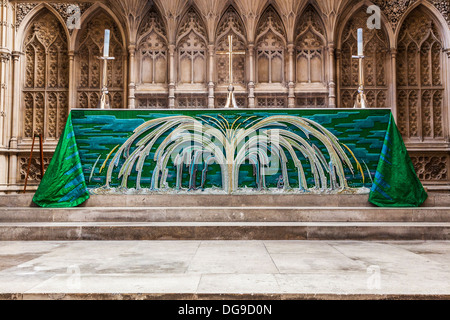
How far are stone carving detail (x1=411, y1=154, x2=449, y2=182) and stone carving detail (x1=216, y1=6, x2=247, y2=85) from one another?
143 inches

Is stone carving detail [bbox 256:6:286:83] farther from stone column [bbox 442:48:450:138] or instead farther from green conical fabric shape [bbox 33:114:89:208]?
green conical fabric shape [bbox 33:114:89:208]

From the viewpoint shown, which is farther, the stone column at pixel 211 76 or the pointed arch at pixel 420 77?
the pointed arch at pixel 420 77

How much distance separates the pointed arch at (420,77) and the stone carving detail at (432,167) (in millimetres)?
380

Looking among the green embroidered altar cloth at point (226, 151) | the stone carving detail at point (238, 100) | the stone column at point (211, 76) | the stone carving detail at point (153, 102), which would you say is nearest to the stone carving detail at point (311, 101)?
the stone carving detail at point (238, 100)

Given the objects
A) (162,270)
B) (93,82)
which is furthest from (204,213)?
(93,82)

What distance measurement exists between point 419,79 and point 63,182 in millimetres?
6607

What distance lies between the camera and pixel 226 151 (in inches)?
192

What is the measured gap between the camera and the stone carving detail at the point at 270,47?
7.85 meters

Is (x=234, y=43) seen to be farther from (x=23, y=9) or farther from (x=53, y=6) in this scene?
(x=23, y=9)

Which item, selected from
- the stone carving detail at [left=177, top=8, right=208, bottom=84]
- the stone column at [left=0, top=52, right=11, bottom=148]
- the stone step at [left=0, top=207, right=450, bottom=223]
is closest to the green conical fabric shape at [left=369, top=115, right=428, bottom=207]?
the stone step at [left=0, top=207, right=450, bottom=223]

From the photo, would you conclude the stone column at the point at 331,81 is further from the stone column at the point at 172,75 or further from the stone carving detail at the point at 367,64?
the stone column at the point at 172,75

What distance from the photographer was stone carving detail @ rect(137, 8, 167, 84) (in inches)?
308

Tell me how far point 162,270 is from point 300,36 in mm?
6450

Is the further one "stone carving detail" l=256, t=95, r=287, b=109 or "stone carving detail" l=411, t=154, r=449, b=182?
"stone carving detail" l=256, t=95, r=287, b=109
